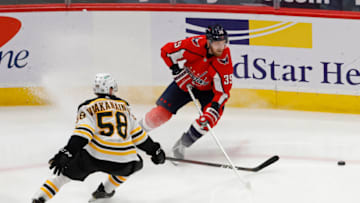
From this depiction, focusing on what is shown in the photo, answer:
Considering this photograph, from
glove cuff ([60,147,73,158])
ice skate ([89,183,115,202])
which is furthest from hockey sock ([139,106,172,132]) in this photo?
glove cuff ([60,147,73,158])

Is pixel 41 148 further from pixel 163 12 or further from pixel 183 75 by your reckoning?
pixel 163 12

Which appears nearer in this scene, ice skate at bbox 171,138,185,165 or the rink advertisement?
ice skate at bbox 171,138,185,165

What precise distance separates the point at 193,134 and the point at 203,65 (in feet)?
1.70

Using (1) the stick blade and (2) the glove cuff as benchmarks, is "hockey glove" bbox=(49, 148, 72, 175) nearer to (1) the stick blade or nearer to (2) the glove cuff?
(2) the glove cuff

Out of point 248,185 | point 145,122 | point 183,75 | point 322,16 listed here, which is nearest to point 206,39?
point 183,75

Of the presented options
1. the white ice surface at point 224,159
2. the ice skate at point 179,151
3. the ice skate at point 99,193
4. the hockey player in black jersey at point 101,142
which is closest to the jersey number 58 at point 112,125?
the hockey player in black jersey at point 101,142

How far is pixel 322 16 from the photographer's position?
20.9ft

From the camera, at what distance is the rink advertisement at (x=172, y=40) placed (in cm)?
642

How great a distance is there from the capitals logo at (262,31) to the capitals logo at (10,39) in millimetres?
1571

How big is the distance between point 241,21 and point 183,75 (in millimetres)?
1394

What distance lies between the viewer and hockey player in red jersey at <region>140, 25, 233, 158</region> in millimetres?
5129

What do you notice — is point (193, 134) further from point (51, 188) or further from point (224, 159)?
point (51, 188)

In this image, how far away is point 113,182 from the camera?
4.48 meters

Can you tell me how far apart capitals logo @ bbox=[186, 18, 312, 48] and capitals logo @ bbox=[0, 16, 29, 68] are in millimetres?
1571
